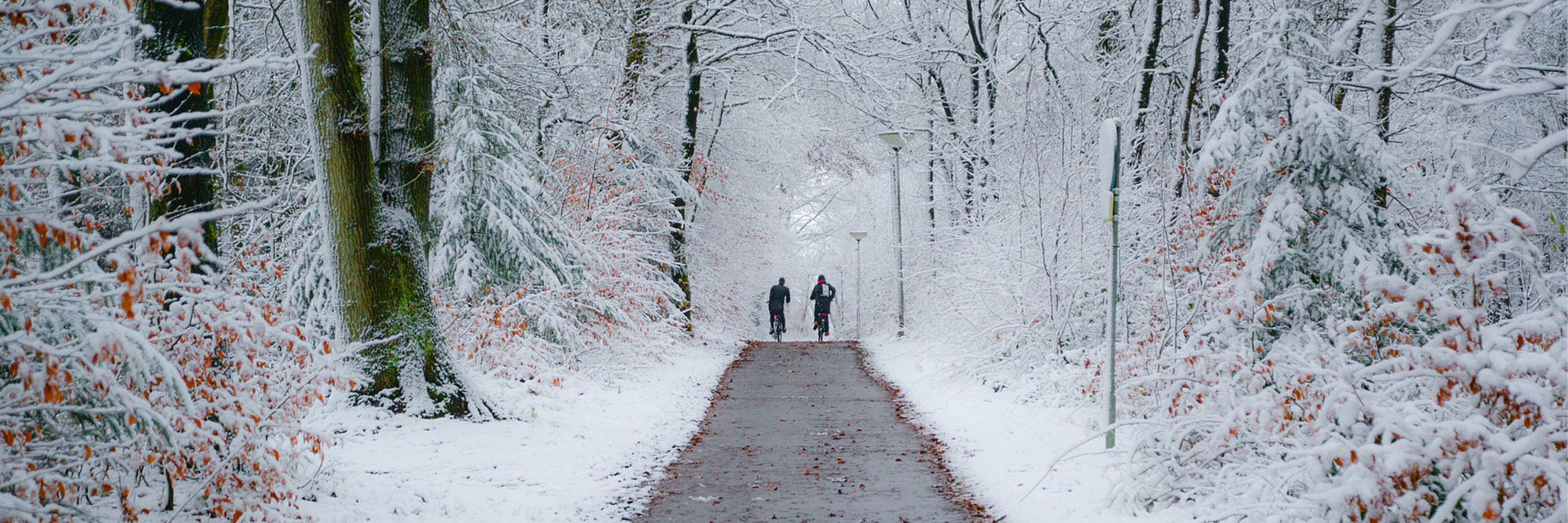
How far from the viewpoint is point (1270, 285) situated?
629cm

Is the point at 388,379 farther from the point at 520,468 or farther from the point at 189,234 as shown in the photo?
the point at 189,234

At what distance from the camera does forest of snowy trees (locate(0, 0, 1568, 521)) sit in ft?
11.2

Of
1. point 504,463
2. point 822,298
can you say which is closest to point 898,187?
point 822,298

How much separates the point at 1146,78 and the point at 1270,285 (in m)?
5.00

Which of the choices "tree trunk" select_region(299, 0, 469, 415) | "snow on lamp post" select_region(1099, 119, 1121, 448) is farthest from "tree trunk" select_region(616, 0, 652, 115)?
"snow on lamp post" select_region(1099, 119, 1121, 448)

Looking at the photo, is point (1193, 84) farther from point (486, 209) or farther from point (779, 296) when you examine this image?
point (779, 296)

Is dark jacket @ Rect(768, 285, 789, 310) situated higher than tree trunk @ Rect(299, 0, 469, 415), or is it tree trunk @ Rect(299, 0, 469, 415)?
tree trunk @ Rect(299, 0, 469, 415)

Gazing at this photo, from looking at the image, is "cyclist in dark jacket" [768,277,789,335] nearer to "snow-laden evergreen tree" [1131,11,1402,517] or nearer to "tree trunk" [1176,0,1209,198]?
"tree trunk" [1176,0,1209,198]

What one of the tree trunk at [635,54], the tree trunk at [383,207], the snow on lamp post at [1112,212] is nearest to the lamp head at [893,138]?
the tree trunk at [635,54]

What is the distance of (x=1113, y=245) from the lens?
22.7ft

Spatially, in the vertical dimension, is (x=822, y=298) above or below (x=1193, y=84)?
below

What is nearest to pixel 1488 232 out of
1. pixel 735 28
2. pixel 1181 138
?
pixel 1181 138

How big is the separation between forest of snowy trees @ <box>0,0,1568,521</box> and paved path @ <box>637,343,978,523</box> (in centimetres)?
156

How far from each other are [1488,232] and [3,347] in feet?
18.2
